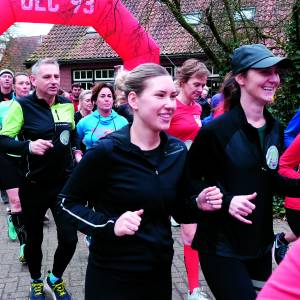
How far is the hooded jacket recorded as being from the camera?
4949 millimetres

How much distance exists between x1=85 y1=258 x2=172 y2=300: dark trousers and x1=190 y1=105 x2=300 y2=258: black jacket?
0.36 meters

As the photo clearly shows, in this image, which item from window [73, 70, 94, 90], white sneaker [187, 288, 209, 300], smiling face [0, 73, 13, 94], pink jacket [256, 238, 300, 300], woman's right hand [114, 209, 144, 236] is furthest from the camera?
window [73, 70, 94, 90]

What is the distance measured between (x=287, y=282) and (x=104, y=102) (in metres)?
4.03

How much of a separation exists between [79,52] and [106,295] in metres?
22.2

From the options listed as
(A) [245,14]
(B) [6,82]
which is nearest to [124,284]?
(B) [6,82]

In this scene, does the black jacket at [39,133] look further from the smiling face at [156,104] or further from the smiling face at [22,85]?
the smiling face at [22,85]

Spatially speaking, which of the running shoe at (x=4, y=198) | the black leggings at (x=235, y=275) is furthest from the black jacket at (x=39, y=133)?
the running shoe at (x=4, y=198)

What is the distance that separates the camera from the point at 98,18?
7469mm

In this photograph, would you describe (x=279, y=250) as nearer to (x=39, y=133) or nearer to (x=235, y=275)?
(x=235, y=275)

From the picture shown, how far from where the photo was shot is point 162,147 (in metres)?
2.38

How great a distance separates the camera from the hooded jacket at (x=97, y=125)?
495 centimetres

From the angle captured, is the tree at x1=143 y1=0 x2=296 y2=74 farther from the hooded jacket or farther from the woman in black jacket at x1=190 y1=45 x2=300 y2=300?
the woman in black jacket at x1=190 y1=45 x2=300 y2=300

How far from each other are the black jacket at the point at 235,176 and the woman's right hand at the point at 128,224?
58cm

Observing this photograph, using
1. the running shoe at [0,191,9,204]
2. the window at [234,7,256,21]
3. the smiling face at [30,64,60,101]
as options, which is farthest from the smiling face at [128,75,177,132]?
the window at [234,7,256,21]
